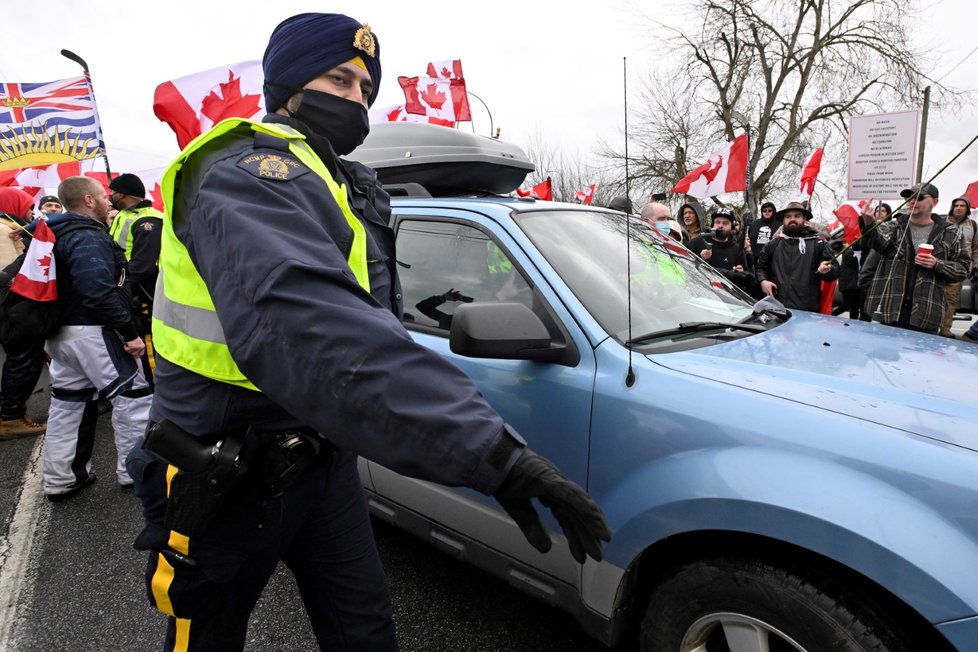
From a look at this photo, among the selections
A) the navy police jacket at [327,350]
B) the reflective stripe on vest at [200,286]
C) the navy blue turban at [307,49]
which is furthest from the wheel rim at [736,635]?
the navy blue turban at [307,49]

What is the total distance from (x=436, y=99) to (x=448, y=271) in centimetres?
659

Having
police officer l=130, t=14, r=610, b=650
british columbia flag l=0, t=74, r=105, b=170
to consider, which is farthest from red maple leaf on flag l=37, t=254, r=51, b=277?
british columbia flag l=0, t=74, r=105, b=170

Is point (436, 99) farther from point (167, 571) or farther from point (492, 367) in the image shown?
point (167, 571)

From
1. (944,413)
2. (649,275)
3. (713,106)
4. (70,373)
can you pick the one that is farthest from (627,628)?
(713,106)

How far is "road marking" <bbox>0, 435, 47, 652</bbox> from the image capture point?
234 centimetres

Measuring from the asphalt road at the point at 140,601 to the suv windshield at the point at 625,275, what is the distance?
132 centimetres

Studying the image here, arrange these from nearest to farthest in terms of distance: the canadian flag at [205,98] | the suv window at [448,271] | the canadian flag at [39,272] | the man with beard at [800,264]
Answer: the suv window at [448,271], the canadian flag at [39,272], the canadian flag at [205,98], the man with beard at [800,264]

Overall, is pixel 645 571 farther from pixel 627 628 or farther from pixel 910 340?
pixel 910 340

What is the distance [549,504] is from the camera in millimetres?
952

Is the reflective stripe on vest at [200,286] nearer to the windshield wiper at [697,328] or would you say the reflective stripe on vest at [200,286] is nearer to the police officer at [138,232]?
the windshield wiper at [697,328]

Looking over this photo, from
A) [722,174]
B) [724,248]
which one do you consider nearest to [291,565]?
[724,248]

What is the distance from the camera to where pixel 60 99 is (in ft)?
22.5

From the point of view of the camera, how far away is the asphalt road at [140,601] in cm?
218

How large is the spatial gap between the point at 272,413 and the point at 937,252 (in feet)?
20.0
